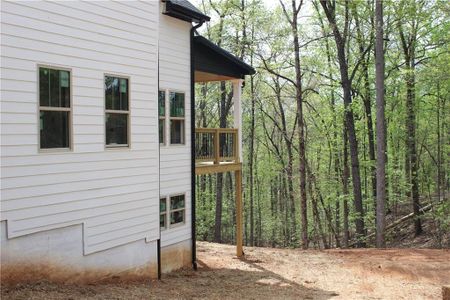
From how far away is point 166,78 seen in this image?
37.2 feet

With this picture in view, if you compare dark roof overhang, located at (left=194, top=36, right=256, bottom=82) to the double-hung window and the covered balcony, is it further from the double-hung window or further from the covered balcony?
the double-hung window

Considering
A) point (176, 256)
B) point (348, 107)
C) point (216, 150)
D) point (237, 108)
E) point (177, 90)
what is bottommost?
point (176, 256)

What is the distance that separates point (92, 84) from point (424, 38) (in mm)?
21315

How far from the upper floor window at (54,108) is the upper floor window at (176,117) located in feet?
13.5

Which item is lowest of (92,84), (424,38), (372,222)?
(372,222)

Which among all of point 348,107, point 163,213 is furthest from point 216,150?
point 348,107

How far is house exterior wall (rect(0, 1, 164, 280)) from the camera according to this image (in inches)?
266

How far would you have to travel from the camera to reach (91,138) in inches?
325

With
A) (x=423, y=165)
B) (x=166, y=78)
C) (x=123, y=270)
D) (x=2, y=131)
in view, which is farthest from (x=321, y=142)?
(x=2, y=131)

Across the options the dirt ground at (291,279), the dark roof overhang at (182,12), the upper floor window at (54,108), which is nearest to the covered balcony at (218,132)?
the dark roof overhang at (182,12)

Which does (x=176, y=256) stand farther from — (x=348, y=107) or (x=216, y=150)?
A: (x=348, y=107)

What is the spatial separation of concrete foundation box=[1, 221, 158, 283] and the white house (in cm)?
2

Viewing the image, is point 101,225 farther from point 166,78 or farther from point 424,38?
point 424,38

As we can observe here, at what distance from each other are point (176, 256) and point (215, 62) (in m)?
5.73
